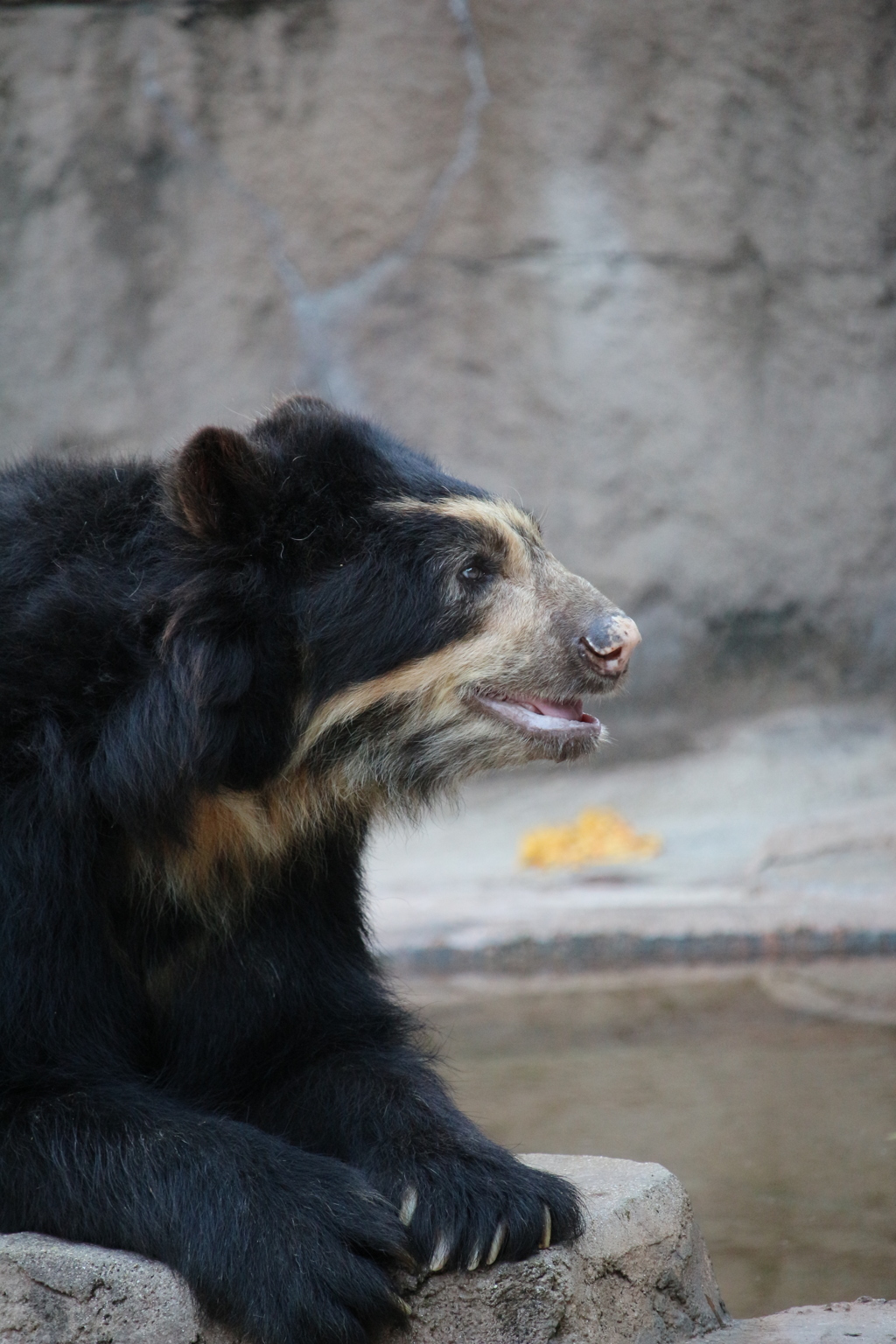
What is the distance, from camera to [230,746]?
8.21 ft

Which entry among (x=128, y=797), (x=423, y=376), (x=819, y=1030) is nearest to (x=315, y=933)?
(x=128, y=797)

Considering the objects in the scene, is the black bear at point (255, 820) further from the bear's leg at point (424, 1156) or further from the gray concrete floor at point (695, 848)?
the gray concrete floor at point (695, 848)

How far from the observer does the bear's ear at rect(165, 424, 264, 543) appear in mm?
2477

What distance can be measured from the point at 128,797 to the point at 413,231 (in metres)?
6.90

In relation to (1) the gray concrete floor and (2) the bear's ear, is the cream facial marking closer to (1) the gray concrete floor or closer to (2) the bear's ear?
(2) the bear's ear

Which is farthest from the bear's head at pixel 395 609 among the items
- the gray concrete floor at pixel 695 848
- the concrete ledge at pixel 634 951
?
the concrete ledge at pixel 634 951

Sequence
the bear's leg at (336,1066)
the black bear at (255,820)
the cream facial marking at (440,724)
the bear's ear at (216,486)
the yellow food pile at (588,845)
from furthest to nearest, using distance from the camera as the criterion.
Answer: the yellow food pile at (588,845) → the cream facial marking at (440,724) → the bear's ear at (216,486) → the bear's leg at (336,1066) → the black bear at (255,820)

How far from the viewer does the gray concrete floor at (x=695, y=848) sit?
564 cm

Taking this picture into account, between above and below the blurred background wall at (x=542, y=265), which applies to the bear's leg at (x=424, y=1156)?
above

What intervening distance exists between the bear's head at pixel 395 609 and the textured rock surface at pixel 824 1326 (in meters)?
0.98

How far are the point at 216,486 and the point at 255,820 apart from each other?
57 centimetres

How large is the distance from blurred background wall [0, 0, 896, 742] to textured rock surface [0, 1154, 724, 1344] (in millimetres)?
6313

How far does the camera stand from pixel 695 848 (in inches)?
289

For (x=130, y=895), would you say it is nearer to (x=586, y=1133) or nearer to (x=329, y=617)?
(x=329, y=617)
